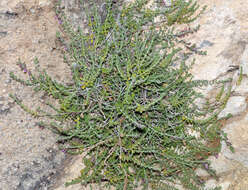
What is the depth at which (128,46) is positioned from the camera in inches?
109

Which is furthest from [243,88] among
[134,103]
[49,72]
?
[49,72]

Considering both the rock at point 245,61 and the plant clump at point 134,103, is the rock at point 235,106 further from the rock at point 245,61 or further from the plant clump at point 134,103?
the rock at point 245,61

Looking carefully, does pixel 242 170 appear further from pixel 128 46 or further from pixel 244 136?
pixel 128 46

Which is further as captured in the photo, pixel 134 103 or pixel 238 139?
pixel 238 139

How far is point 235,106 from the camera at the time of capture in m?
2.76

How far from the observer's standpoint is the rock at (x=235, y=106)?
2729 millimetres

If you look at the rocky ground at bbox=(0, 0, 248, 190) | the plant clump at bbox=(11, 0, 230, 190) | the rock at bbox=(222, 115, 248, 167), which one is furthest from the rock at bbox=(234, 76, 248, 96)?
the rock at bbox=(222, 115, 248, 167)

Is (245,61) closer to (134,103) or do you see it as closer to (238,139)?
(238,139)

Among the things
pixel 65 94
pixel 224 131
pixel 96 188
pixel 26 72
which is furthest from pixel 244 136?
pixel 26 72

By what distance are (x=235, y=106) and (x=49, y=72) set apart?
212 cm

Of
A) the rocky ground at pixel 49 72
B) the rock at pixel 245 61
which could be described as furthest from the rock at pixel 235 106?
the rock at pixel 245 61

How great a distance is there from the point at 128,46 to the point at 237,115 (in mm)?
1448

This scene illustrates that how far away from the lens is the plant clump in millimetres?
2506

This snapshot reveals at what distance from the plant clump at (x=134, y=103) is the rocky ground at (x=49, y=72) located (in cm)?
14
